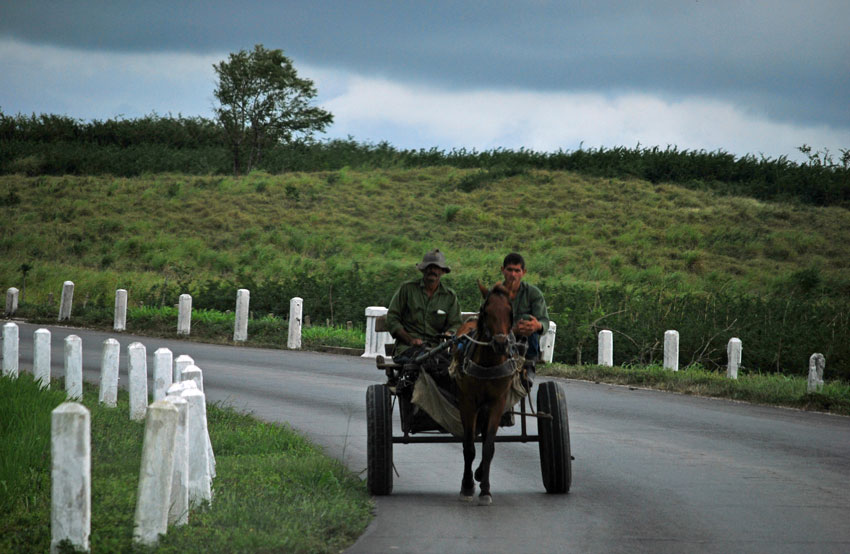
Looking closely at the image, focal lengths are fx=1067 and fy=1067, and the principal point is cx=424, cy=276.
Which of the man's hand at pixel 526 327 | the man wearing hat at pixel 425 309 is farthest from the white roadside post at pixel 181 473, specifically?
the man wearing hat at pixel 425 309

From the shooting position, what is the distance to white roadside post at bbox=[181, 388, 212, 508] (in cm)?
836

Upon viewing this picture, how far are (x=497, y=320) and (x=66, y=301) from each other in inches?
1088

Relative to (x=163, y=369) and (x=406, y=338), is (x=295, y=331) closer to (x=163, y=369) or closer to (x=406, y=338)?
(x=163, y=369)

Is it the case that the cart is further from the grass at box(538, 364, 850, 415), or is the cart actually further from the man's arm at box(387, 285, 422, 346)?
the grass at box(538, 364, 850, 415)

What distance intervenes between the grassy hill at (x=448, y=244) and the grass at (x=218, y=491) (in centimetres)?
1552

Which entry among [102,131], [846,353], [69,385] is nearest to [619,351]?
[846,353]

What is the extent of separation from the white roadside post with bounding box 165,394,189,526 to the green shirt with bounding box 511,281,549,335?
11.4 ft

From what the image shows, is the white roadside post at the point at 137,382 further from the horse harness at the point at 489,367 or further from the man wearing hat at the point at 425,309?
the horse harness at the point at 489,367

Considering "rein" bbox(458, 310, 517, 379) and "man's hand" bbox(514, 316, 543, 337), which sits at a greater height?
"man's hand" bbox(514, 316, 543, 337)

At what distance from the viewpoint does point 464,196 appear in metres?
70.8

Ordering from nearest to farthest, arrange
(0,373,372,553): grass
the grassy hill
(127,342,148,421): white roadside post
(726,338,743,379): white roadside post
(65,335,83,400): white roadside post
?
1. (0,373,372,553): grass
2. (127,342,148,421): white roadside post
3. (65,335,83,400): white roadside post
4. (726,338,743,379): white roadside post
5. the grassy hill

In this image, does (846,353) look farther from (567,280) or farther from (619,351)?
(567,280)

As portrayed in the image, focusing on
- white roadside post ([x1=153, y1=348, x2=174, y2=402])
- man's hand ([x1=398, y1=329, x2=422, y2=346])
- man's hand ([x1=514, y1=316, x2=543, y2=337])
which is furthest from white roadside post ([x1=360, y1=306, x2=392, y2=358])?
man's hand ([x1=514, y1=316, x2=543, y2=337])

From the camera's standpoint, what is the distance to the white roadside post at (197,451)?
8359 mm
